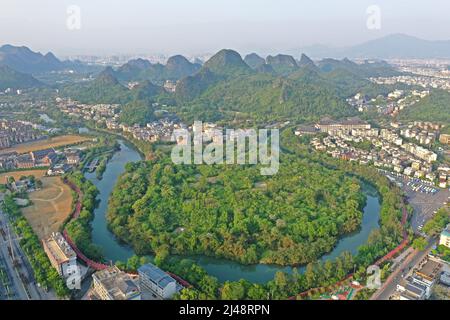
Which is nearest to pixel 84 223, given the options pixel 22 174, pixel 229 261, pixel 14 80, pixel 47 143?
pixel 229 261

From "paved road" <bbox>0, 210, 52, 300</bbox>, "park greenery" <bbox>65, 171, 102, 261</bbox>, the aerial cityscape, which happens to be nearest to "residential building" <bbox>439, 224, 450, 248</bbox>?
the aerial cityscape

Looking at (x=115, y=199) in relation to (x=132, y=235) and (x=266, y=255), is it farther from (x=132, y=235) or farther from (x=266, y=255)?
(x=266, y=255)

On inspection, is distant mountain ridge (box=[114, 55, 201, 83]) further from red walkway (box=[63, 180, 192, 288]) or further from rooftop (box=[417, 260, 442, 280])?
rooftop (box=[417, 260, 442, 280])

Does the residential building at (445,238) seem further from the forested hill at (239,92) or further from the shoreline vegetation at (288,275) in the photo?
the forested hill at (239,92)

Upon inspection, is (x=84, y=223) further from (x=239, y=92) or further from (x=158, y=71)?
(x=158, y=71)

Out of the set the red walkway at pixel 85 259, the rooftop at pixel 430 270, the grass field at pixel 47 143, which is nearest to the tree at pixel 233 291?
the red walkway at pixel 85 259

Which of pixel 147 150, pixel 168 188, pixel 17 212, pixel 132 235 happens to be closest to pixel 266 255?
pixel 132 235
